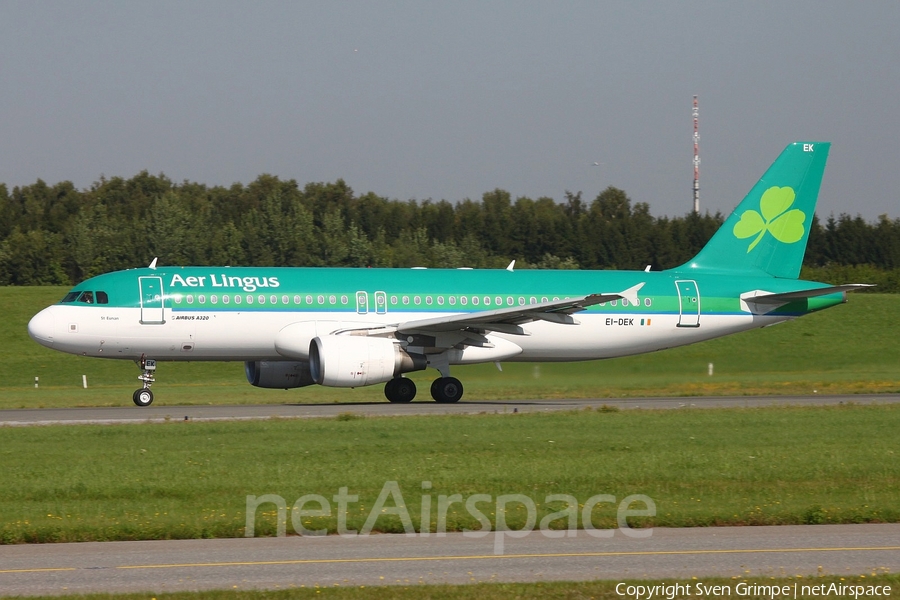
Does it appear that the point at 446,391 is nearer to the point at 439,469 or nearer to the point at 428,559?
the point at 439,469

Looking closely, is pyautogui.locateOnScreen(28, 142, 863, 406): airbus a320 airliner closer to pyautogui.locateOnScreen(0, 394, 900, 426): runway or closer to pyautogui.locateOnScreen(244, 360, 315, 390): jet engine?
pyautogui.locateOnScreen(244, 360, 315, 390): jet engine

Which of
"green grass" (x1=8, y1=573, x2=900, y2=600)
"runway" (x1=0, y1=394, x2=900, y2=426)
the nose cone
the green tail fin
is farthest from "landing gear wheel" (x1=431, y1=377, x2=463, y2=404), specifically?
"green grass" (x1=8, y1=573, x2=900, y2=600)

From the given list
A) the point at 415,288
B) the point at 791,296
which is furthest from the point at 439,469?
the point at 791,296

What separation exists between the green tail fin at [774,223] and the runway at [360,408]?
4.19 meters

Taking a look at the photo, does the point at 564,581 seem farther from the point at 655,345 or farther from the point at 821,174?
the point at 821,174

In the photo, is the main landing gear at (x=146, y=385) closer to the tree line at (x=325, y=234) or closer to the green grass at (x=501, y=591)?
the green grass at (x=501, y=591)

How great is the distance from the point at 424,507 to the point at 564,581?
373cm

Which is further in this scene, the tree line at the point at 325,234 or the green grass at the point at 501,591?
the tree line at the point at 325,234

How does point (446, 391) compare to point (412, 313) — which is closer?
point (446, 391)

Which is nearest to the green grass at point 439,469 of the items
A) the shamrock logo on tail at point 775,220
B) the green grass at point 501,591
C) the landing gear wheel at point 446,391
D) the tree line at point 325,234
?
the green grass at point 501,591

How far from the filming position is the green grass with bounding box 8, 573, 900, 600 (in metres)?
8.47

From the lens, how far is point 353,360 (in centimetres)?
2705

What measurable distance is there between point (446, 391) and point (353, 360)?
11.6 ft

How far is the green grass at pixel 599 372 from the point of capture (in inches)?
1297
